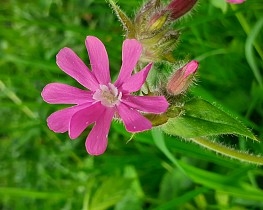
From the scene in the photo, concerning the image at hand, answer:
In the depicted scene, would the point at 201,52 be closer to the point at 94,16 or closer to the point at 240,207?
the point at 240,207

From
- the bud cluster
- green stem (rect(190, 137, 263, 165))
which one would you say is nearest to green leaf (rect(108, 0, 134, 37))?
the bud cluster

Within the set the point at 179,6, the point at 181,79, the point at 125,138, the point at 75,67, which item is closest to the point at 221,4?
the point at 179,6

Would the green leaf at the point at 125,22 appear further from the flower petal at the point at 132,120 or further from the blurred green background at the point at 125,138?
the blurred green background at the point at 125,138

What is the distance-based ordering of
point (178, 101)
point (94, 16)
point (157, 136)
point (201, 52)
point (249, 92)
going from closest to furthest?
point (178, 101), point (157, 136), point (201, 52), point (249, 92), point (94, 16)

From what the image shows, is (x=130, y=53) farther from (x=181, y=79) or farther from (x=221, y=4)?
(x=221, y=4)

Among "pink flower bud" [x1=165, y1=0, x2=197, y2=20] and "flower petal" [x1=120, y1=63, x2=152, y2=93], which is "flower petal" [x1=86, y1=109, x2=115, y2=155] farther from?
"pink flower bud" [x1=165, y1=0, x2=197, y2=20]

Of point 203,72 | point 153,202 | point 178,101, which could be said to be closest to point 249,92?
point 203,72

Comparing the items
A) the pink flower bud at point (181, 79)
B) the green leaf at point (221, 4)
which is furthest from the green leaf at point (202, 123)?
the green leaf at point (221, 4)
